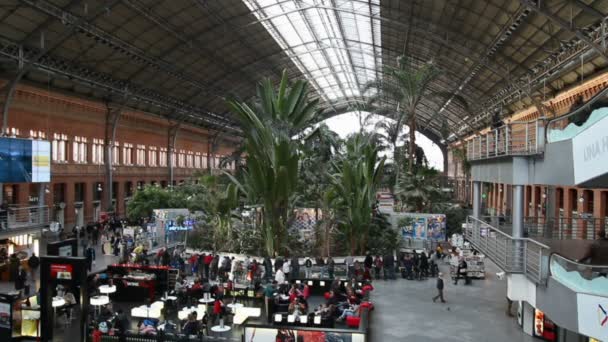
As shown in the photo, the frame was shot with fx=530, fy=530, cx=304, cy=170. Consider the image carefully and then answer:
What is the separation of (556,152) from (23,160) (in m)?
18.8

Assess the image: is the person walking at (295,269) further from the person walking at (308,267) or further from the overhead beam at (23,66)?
the overhead beam at (23,66)

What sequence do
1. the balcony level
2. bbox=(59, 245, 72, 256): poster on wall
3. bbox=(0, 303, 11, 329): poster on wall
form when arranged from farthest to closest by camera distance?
the balcony level → bbox=(59, 245, 72, 256): poster on wall → bbox=(0, 303, 11, 329): poster on wall

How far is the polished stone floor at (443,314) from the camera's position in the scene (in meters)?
13.6

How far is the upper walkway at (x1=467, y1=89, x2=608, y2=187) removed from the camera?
7027mm

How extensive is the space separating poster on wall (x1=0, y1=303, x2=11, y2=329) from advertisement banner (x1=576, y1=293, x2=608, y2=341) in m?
12.6

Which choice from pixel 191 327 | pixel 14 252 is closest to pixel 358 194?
pixel 191 327

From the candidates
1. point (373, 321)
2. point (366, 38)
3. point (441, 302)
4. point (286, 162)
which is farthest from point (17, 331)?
point (366, 38)

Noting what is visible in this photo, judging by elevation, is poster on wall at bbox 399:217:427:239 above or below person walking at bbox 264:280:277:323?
above

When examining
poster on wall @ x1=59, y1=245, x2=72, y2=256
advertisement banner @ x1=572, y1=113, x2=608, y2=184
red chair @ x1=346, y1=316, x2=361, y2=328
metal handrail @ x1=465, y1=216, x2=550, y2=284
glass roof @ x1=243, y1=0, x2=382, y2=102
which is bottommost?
red chair @ x1=346, y1=316, x2=361, y2=328

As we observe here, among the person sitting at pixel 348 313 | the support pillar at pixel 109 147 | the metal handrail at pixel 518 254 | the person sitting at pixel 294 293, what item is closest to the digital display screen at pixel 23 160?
the person sitting at pixel 294 293

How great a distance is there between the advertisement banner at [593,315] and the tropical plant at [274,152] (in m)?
13.8

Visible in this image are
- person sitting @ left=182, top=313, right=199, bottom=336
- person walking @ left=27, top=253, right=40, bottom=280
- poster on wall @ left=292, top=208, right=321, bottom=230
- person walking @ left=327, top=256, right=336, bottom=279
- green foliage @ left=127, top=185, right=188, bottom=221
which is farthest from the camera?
green foliage @ left=127, top=185, right=188, bottom=221

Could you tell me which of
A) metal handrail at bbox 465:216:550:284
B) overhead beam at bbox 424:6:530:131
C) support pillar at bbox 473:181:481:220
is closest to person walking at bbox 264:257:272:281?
support pillar at bbox 473:181:481:220

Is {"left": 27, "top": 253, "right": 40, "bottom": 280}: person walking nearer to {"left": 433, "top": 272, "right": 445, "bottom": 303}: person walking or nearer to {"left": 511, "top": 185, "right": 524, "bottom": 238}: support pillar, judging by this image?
{"left": 433, "top": 272, "right": 445, "bottom": 303}: person walking
